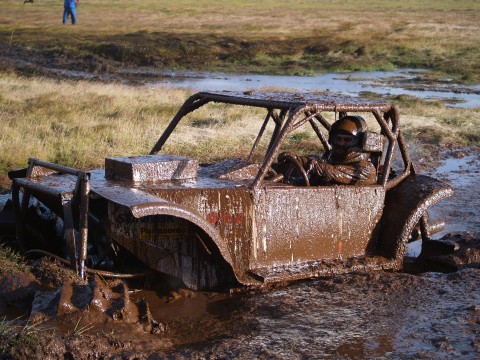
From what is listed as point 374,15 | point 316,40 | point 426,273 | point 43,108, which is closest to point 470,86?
point 316,40

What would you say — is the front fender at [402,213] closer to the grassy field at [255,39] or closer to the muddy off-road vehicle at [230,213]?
the muddy off-road vehicle at [230,213]

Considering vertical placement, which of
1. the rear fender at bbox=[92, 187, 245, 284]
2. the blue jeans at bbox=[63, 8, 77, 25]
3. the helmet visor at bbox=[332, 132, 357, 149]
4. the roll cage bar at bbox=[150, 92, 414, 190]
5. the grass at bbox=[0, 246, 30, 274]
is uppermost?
the blue jeans at bbox=[63, 8, 77, 25]

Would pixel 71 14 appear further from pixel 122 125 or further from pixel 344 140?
pixel 344 140

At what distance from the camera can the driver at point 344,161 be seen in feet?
22.2

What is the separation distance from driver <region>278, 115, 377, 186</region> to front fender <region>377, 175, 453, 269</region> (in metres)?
0.32

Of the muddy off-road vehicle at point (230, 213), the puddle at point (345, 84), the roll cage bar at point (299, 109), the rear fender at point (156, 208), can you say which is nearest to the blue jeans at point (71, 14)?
the puddle at point (345, 84)

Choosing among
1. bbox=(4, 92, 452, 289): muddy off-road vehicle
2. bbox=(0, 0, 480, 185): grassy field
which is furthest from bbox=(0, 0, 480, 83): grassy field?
bbox=(4, 92, 452, 289): muddy off-road vehicle

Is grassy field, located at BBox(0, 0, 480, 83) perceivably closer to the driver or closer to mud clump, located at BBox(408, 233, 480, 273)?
mud clump, located at BBox(408, 233, 480, 273)

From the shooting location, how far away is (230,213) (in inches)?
238

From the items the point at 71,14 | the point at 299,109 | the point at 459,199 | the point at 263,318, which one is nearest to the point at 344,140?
the point at 299,109

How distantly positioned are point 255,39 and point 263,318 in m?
32.0

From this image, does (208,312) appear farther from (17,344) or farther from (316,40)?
(316,40)

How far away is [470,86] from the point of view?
2548 cm

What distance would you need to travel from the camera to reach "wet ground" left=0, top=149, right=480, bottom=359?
4988mm
